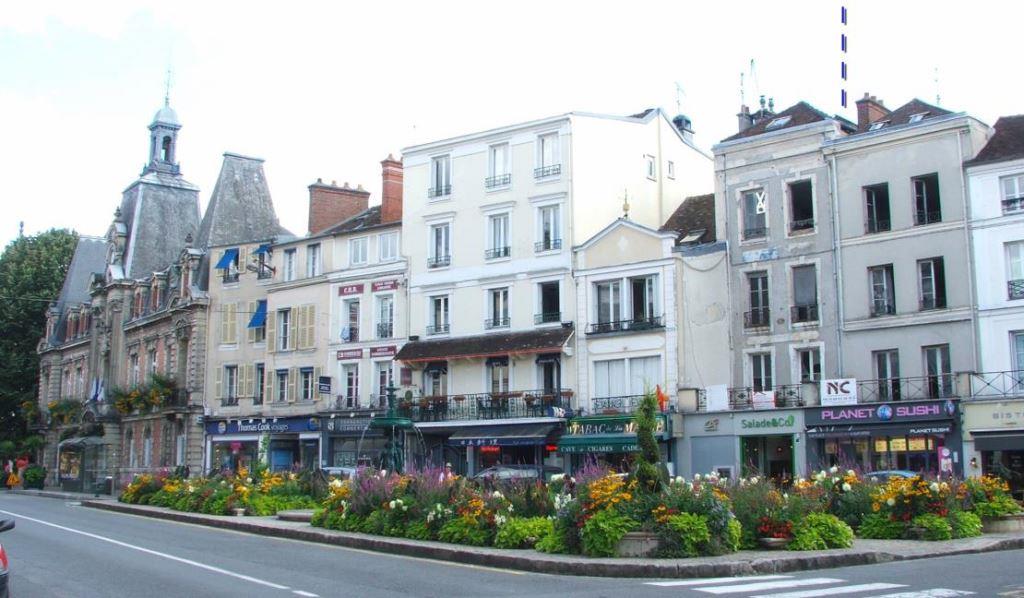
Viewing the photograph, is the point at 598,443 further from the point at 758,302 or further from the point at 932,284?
the point at 932,284

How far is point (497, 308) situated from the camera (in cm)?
4275

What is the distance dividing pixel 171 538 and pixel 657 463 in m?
10.5

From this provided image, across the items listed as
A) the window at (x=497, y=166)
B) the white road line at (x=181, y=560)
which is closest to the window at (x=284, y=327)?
the window at (x=497, y=166)

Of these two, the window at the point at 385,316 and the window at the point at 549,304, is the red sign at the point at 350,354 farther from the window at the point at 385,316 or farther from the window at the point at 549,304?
the window at the point at 549,304

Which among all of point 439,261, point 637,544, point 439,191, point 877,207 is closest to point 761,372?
point 877,207

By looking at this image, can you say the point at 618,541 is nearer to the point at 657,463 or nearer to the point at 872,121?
the point at 657,463

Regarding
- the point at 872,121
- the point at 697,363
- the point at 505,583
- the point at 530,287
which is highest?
the point at 872,121

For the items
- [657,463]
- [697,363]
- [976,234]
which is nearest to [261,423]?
[697,363]

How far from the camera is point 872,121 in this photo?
37.5 m

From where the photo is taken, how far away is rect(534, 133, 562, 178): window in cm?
4153

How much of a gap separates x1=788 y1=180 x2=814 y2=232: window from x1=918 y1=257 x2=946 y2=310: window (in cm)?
403

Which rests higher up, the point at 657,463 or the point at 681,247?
the point at 681,247

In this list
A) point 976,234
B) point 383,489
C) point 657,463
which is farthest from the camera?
point 976,234

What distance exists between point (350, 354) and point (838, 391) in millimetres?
20574
